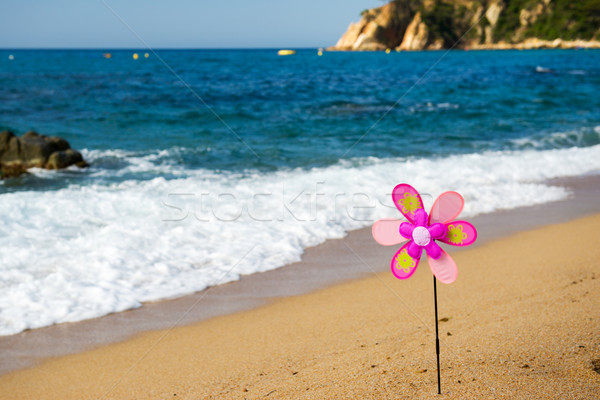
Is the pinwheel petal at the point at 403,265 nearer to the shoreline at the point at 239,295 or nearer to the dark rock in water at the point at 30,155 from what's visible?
the shoreline at the point at 239,295

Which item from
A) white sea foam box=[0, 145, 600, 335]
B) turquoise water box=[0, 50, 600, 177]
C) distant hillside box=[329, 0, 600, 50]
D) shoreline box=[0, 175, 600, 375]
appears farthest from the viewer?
distant hillside box=[329, 0, 600, 50]

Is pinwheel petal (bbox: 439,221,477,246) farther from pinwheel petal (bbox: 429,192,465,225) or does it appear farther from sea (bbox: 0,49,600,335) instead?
sea (bbox: 0,49,600,335)

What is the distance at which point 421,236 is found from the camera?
8.21 feet

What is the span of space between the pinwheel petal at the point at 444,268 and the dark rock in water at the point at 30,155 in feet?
32.3

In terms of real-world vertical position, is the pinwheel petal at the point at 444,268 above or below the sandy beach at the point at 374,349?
above

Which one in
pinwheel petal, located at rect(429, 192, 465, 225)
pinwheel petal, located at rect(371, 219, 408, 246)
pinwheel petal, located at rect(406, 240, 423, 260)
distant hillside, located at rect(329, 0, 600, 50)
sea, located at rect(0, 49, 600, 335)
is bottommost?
sea, located at rect(0, 49, 600, 335)

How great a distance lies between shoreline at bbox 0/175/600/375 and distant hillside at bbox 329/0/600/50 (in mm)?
94495

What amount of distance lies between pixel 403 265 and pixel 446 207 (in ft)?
1.19

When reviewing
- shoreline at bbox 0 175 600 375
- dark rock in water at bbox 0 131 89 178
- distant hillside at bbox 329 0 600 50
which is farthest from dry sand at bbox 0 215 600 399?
distant hillside at bbox 329 0 600 50

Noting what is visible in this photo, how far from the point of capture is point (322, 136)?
14.5 meters

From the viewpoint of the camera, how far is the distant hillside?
9181cm

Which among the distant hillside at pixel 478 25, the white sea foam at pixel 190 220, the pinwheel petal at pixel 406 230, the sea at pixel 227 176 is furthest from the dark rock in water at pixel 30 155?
the distant hillside at pixel 478 25

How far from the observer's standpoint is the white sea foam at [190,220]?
16.1ft

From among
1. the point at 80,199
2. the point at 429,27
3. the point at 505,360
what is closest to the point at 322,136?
the point at 80,199
